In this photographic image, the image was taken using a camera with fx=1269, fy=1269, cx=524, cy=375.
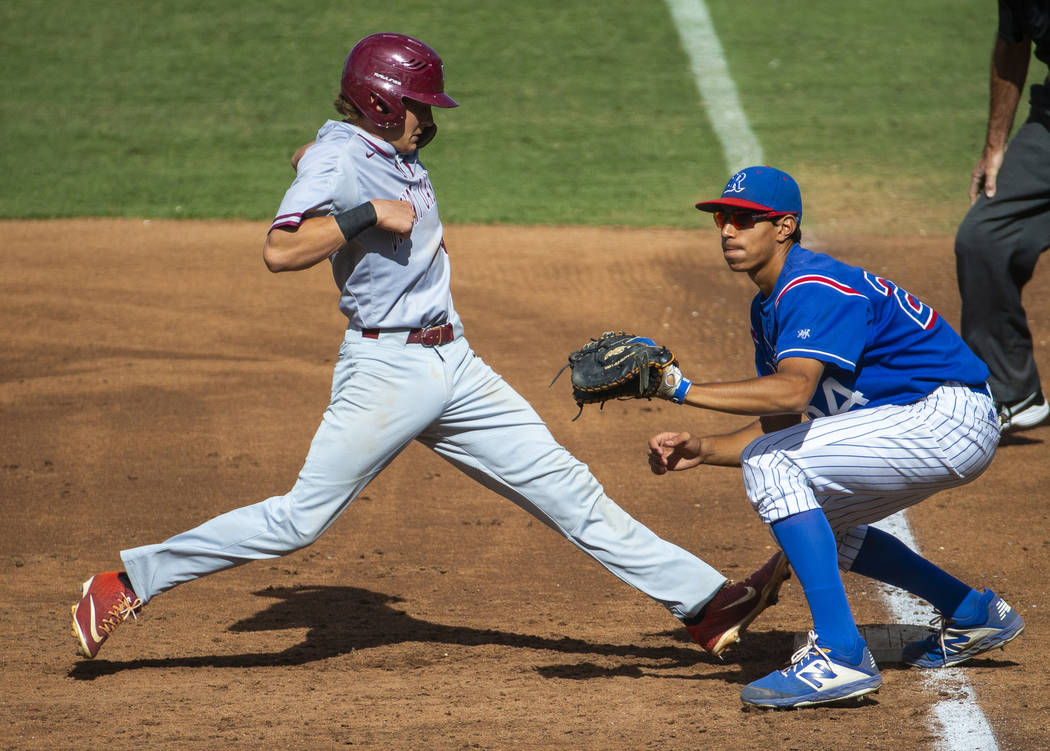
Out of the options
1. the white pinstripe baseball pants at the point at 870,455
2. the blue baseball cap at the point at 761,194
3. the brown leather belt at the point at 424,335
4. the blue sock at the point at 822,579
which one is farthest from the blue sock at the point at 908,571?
the brown leather belt at the point at 424,335

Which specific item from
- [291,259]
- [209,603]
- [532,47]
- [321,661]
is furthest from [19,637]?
[532,47]

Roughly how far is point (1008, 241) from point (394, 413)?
3414 millimetres

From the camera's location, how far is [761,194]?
367cm

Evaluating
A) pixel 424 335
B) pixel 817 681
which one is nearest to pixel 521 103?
pixel 424 335

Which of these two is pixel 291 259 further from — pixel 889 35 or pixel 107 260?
pixel 889 35

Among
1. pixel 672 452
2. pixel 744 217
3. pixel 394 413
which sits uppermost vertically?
pixel 744 217

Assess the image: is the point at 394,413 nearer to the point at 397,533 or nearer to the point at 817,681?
the point at 817,681

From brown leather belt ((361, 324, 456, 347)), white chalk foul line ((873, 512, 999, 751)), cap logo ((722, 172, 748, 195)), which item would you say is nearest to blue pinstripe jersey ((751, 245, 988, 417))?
cap logo ((722, 172, 748, 195))

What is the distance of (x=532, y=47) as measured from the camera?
544 inches

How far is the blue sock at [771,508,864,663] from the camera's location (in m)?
3.54

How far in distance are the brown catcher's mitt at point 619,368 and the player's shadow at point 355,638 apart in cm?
97

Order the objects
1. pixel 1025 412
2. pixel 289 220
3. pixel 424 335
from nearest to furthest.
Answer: pixel 289 220 < pixel 424 335 < pixel 1025 412

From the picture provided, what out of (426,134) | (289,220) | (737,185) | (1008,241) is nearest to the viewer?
(289,220)

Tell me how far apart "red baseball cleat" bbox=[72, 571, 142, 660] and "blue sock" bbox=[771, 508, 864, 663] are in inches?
77.3
